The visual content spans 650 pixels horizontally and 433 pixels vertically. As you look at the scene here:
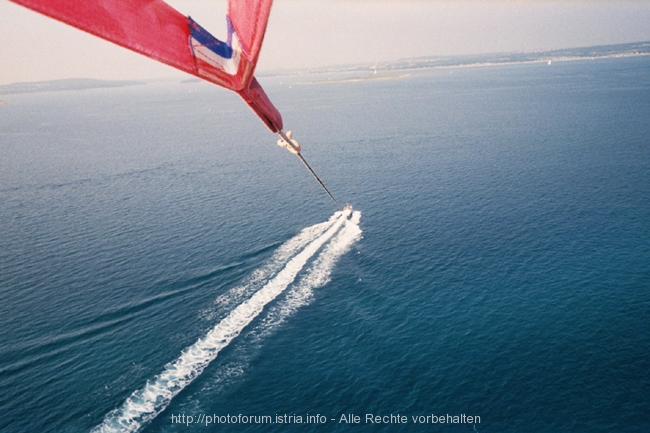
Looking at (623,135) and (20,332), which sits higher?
(623,135)

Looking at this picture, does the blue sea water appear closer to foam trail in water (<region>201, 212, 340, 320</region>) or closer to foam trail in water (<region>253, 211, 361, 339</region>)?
foam trail in water (<region>253, 211, 361, 339</region>)

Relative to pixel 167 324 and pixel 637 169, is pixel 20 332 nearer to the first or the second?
pixel 167 324

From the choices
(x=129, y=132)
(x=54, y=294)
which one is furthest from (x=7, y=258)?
(x=129, y=132)

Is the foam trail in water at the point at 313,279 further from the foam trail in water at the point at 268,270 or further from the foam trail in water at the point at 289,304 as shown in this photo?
the foam trail in water at the point at 268,270

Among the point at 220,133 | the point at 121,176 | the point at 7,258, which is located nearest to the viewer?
the point at 7,258

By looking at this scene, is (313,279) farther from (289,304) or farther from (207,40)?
(207,40)

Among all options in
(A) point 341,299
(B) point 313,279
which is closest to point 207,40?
(A) point 341,299
